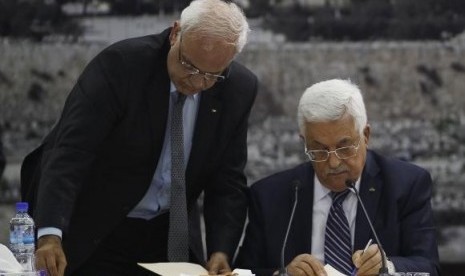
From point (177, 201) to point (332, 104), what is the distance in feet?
1.90

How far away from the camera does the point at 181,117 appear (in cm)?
346

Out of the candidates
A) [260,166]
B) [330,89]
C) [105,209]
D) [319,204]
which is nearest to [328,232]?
[319,204]

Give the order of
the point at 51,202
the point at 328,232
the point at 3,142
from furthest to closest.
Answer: the point at 3,142
the point at 328,232
the point at 51,202

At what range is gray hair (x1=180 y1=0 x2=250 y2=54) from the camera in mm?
3273

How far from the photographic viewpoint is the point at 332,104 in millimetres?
3373

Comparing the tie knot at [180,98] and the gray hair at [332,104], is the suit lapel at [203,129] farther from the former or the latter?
the gray hair at [332,104]

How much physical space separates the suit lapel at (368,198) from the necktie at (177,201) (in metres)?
0.55

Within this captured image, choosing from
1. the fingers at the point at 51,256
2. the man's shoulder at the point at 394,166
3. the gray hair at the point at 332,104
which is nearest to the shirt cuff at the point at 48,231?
the fingers at the point at 51,256

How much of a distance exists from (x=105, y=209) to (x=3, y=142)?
1.25 metres

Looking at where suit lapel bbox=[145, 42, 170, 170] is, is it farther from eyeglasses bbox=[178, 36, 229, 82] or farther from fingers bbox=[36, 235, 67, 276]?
fingers bbox=[36, 235, 67, 276]

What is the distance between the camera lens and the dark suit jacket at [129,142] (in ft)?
11.0

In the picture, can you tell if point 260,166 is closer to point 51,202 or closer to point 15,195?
point 15,195

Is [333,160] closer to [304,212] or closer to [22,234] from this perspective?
[304,212]

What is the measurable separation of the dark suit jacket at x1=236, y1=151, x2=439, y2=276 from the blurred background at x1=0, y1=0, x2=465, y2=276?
3.36 ft
